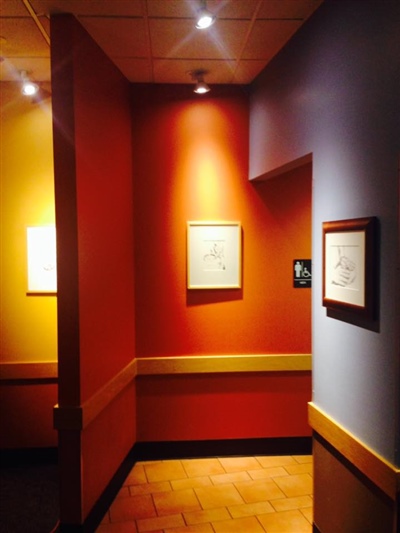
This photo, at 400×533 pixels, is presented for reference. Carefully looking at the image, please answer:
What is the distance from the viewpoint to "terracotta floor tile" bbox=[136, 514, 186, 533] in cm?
334

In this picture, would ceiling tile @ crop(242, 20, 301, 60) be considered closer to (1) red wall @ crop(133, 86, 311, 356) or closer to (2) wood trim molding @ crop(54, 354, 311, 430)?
(1) red wall @ crop(133, 86, 311, 356)

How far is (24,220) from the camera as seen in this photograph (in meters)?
4.37

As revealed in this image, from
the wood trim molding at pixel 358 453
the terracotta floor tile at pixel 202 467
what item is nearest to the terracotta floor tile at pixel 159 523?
the terracotta floor tile at pixel 202 467

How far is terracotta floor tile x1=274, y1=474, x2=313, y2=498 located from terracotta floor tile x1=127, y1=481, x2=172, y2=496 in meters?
0.95

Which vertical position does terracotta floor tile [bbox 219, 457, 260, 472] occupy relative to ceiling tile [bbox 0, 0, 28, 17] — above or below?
below

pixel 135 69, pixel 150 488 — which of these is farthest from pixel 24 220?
pixel 150 488

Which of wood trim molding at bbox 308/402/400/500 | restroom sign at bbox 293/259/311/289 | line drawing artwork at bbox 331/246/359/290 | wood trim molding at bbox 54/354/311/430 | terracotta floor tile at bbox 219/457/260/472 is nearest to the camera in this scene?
wood trim molding at bbox 308/402/400/500

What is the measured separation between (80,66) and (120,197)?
1173 millimetres

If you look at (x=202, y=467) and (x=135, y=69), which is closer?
(x=135, y=69)

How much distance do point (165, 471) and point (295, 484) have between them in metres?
1.17

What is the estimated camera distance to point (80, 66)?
10.5 ft

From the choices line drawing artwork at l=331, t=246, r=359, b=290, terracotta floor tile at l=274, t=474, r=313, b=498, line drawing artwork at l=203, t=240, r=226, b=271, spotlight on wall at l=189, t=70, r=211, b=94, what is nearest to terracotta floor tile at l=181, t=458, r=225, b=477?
terracotta floor tile at l=274, t=474, r=313, b=498

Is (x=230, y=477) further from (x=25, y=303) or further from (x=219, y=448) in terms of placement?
(x=25, y=303)

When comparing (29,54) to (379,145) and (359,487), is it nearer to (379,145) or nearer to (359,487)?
(379,145)
